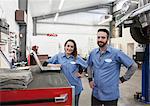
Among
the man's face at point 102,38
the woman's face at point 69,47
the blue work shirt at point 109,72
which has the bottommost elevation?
the blue work shirt at point 109,72

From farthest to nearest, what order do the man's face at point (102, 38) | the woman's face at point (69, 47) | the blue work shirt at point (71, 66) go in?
the woman's face at point (69, 47)
the blue work shirt at point (71, 66)
the man's face at point (102, 38)

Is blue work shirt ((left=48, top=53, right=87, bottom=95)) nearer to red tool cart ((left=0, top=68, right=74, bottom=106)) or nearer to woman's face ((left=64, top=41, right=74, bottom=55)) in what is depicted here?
woman's face ((left=64, top=41, right=74, bottom=55))

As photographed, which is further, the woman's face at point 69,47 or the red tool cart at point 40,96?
the woman's face at point 69,47

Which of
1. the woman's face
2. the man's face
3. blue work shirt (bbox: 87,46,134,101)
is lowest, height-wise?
blue work shirt (bbox: 87,46,134,101)

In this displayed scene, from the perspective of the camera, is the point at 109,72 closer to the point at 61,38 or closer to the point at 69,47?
the point at 69,47

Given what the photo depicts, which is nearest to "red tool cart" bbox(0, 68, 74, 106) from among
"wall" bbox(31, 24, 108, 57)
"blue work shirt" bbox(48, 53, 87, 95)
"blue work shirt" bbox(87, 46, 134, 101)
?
"blue work shirt" bbox(87, 46, 134, 101)

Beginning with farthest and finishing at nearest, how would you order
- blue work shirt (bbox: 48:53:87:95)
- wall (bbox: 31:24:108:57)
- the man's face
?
wall (bbox: 31:24:108:57)
blue work shirt (bbox: 48:53:87:95)
the man's face

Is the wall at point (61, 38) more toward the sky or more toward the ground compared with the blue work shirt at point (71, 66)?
more toward the sky

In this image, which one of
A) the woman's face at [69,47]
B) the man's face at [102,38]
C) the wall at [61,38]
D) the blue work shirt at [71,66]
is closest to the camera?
the man's face at [102,38]

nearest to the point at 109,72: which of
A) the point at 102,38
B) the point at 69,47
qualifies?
the point at 102,38

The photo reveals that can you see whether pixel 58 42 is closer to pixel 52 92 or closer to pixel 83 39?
pixel 83 39

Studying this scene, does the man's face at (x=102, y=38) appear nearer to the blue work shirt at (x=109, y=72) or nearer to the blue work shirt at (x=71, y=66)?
the blue work shirt at (x=109, y=72)

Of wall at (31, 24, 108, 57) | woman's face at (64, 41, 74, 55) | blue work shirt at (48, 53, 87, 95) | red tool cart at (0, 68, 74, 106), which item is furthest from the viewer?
wall at (31, 24, 108, 57)

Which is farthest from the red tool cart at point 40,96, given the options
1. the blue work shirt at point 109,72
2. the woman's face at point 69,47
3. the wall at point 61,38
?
the wall at point 61,38
